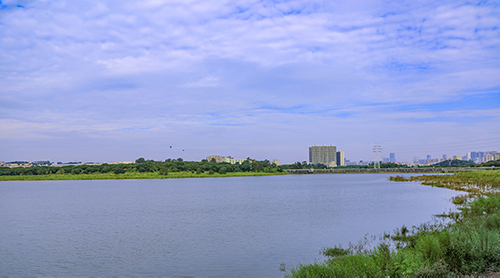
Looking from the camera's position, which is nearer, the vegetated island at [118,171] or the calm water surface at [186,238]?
the calm water surface at [186,238]

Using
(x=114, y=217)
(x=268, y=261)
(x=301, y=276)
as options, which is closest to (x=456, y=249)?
(x=301, y=276)

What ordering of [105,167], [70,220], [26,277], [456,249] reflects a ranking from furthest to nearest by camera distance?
[105,167]
[70,220]
[26,277]
[456,249]

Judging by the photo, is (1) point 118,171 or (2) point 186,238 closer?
(2) point 186,238

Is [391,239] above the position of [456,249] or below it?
below

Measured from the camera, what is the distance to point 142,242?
20.8 m

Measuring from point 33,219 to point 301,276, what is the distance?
30366 mm

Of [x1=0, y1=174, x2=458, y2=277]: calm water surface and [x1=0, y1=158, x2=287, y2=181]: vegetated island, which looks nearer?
[x1=0, y1=174, x2=458, y2=277]: calm water surface

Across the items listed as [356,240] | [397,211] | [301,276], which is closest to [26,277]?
[301,276]

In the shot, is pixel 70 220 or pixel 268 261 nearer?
pixel 268 261

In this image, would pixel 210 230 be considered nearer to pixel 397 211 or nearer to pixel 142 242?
pixel 142 242

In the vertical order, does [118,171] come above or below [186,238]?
above

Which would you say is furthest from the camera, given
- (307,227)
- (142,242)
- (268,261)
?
(307,227)

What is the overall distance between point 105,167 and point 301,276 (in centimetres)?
17903

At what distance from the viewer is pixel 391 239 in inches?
758
